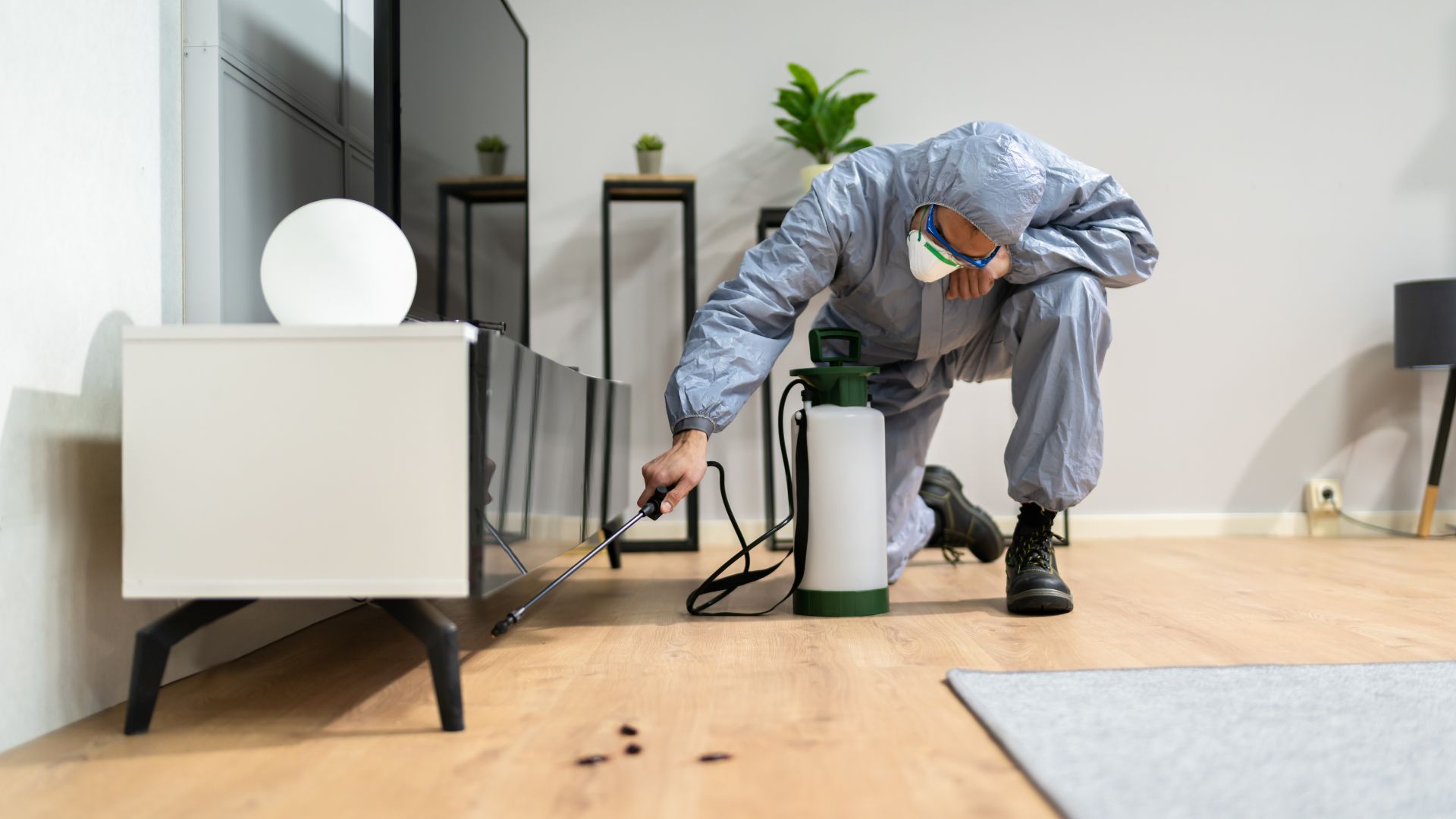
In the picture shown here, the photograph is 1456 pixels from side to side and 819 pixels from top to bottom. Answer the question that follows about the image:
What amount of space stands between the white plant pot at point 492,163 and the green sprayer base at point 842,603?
101 cm

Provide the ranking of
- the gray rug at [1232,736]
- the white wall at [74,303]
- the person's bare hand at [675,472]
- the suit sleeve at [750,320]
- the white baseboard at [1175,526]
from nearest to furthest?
the gray rug at [1232,736]
the white wall at [74,303]
the person's bare hand at [675,472]
the suit sleeve at [750,320]
the white baseboard at [1175,526]

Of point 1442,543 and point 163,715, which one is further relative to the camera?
point 1442,543

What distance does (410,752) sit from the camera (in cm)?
87

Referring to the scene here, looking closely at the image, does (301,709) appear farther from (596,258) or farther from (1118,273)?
(596,258)

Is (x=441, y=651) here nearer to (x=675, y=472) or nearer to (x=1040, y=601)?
(x=675, y=472)

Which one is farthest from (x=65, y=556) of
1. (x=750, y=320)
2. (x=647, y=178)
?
(x=647, y=178)

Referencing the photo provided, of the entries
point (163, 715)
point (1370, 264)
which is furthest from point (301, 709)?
point (1370, 264)

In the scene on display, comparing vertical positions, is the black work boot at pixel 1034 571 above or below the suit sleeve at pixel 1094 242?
below

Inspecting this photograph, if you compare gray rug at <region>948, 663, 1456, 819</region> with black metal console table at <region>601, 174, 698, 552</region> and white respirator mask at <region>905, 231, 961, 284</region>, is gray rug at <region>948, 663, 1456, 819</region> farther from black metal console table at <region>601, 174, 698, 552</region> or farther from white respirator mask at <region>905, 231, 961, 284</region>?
black metal console table at <region>601, 174, 698, 552</region>

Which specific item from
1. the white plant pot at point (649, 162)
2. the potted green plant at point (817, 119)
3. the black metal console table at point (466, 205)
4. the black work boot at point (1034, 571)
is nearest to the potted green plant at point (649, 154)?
the white plant pot at point (649, 162)

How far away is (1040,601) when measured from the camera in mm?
1500

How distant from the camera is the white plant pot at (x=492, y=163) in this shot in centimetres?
190

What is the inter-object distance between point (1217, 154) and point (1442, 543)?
124cm

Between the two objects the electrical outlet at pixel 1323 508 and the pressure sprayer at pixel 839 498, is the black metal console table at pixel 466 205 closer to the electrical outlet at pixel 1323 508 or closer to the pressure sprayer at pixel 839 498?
the pressure sprayer at pixel 839 498
